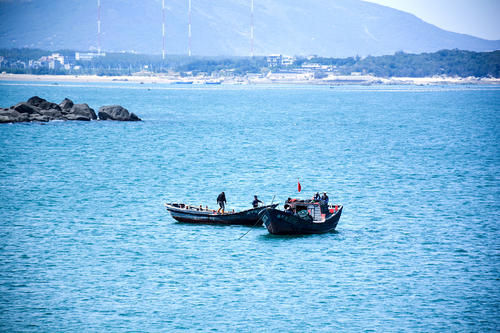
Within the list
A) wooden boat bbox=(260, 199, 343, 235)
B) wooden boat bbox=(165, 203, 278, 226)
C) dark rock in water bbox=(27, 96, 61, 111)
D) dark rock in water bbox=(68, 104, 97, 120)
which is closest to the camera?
wooden boat bbox=(260, 199, 343, 235)

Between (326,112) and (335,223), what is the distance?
477 feet

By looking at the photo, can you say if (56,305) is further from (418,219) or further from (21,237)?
(418,219)

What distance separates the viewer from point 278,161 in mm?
83875

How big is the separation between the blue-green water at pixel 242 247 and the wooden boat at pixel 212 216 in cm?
69

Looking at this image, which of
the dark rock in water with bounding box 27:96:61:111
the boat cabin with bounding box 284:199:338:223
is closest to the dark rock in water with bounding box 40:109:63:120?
the dark rock in water with bounding box 27:96:61:111

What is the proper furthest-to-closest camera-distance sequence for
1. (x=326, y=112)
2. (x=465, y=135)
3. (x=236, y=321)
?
(x=326, y=112) → (x=465, y=135) → (x=236, y=321)

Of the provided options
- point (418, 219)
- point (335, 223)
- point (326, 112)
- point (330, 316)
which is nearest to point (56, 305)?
point (330, 316)

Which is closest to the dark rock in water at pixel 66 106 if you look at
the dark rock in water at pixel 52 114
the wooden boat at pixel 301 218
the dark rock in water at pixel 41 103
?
the dark rock in water at pixel 41 103

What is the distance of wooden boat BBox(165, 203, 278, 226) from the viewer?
47531 millimetres

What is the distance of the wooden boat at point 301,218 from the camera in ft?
148

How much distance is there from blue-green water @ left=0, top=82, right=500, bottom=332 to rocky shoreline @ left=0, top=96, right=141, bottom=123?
127 ft

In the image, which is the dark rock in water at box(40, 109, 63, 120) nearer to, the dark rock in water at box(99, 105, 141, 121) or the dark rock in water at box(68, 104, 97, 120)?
the dark rock in water at box(68, 104, 97, 120)

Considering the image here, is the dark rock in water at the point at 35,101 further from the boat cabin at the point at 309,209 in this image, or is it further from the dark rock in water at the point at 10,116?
the boat cabin at the point at 309,209

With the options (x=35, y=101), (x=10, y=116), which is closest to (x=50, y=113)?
(x=35, y=101)
